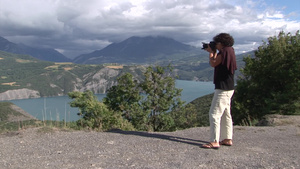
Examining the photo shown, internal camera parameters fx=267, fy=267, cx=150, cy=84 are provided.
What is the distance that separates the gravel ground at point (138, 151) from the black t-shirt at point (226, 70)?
1.22 meters

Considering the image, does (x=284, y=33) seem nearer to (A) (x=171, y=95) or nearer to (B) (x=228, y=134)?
(A) (x=171, y=95)

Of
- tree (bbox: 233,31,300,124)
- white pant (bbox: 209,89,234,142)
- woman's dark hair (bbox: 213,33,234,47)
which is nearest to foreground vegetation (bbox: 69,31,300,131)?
tree (bbox: 233,31,300,124)

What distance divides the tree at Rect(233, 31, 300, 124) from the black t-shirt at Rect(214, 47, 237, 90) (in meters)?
11.1

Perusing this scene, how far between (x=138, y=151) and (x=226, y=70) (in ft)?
7.37

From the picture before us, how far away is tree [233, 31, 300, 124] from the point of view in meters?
15.7

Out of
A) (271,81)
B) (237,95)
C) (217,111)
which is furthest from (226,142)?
(237,95)

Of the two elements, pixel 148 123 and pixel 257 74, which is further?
pixel 148 123

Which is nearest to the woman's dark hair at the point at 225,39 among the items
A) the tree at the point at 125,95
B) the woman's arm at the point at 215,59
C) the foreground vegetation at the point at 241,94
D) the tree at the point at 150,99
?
the woman's arm at the point at 215,59

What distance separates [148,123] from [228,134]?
18.7 m

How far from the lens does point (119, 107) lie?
26.2 meters

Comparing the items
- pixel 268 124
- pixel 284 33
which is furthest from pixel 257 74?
pixel 268 124

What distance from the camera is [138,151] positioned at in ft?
15.6

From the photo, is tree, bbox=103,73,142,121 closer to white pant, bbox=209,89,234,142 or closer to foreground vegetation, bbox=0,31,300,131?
foreground vegetation, bbox=0,31,300,131

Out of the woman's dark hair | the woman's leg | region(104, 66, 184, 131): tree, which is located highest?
the woman's dark hair
